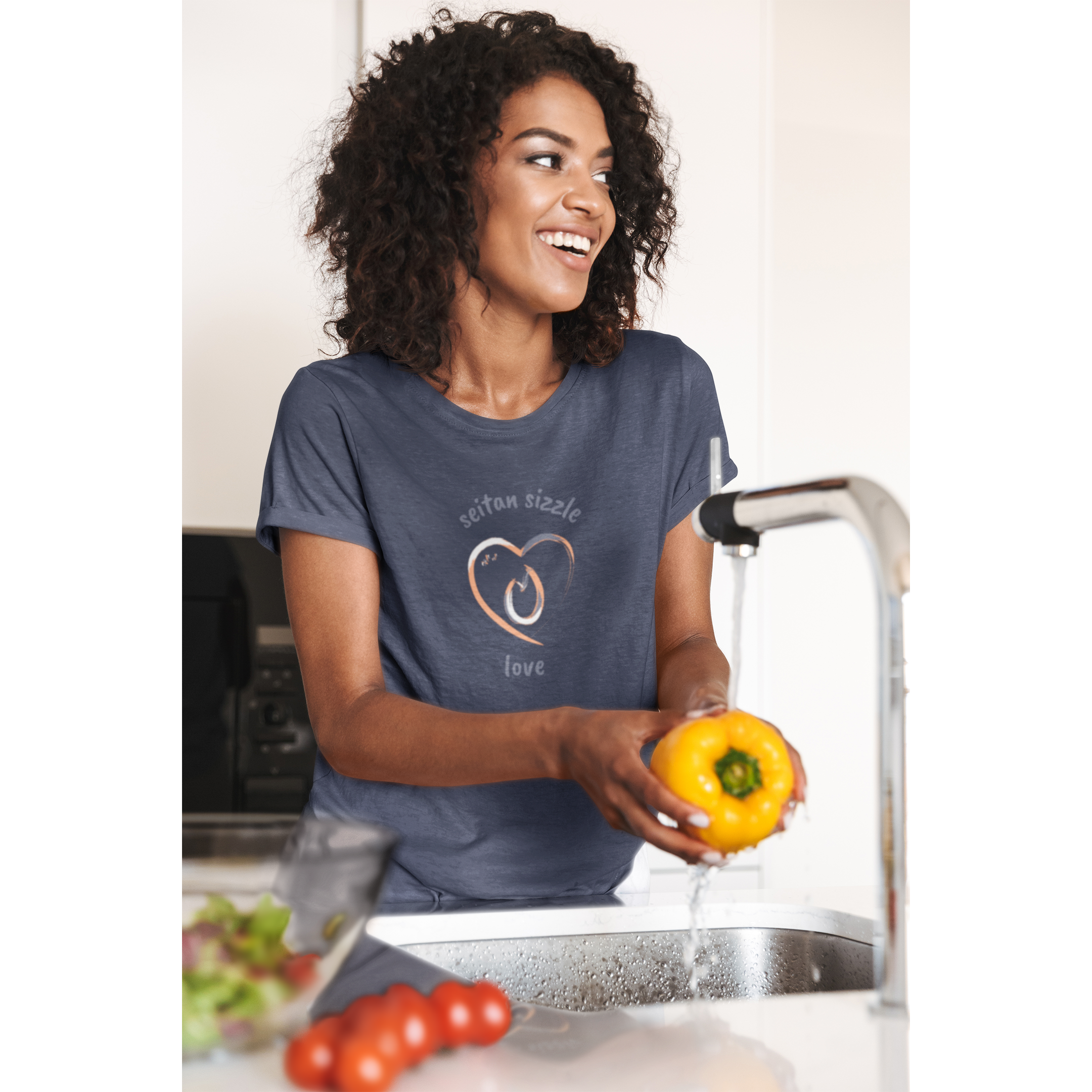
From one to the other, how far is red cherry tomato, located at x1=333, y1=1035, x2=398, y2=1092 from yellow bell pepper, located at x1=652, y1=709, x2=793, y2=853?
0.97 feet

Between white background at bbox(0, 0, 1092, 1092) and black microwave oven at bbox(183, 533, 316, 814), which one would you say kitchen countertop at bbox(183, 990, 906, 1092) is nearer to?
white background at bbox(0, 0, 1092, 1092)

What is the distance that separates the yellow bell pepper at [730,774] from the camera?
0.75 metres

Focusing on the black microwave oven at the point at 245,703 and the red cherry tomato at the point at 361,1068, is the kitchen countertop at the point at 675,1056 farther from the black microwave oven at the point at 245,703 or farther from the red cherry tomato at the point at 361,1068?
the black microwave oven at the point at 245,703

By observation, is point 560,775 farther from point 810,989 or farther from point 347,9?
point 347,9

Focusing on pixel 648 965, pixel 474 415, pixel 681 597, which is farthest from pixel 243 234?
pixel 648 965

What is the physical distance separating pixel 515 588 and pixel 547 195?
0.39m

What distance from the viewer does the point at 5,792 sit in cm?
40

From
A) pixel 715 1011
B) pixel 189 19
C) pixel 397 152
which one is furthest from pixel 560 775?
pixel 189 19

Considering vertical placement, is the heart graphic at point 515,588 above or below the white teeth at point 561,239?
below

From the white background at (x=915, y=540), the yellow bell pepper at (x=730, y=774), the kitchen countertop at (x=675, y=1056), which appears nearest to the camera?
the white background at (x=915, y=540)

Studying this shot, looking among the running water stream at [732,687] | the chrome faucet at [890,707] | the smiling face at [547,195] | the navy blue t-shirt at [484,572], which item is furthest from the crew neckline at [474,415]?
the chrome faucet at [890,707]

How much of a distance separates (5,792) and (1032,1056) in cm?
44

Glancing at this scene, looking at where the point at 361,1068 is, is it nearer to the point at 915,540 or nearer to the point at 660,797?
the point at 660,797

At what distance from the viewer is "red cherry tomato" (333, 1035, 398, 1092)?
49 cm
